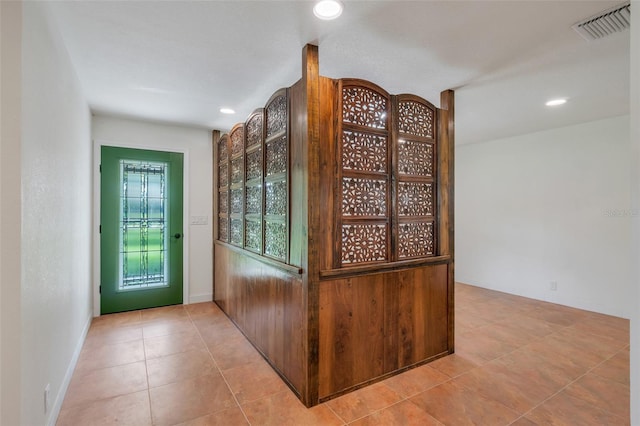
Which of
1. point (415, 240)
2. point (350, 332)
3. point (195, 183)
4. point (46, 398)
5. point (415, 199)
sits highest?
point (195, 183)

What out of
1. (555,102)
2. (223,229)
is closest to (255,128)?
(223,229)

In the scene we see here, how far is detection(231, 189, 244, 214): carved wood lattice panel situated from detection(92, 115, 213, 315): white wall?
Result: 3.00ft

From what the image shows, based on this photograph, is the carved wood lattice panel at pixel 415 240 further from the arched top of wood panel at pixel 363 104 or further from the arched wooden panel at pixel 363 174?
the arched top of wood panel at pixel 363 104

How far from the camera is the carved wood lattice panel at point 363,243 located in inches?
91.7

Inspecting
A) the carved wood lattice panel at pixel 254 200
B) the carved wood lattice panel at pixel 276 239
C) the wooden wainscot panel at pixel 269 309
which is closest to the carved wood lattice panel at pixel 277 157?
the carved wood lattice panel at pixel 254 200

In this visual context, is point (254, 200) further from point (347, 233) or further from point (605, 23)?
point (605, 23)

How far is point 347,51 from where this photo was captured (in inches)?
89.6

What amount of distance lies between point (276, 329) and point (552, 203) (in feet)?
14.4

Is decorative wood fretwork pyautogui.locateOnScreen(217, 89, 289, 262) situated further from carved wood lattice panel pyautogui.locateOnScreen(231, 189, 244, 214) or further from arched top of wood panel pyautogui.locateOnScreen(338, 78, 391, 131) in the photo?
arched top of wood panel pyautogui.locateOnScreen(338, 78, 391, 131)

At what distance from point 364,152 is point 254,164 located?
1268 mm

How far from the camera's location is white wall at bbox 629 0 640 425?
119 centimetres

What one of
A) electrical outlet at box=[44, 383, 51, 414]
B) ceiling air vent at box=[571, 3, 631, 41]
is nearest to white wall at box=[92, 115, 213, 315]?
electrical outlet at box=[44, 383, 51, 414]

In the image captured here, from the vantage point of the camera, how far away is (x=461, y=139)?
5.17 meters

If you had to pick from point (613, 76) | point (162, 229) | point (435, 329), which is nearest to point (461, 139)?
point (613, 76)
